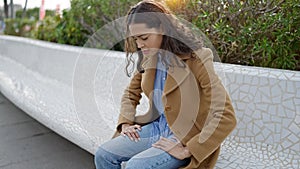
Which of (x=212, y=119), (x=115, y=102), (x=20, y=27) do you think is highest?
(x=212, y=119)

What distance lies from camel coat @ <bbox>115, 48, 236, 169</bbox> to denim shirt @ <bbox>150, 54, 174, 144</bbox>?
12 centimetres

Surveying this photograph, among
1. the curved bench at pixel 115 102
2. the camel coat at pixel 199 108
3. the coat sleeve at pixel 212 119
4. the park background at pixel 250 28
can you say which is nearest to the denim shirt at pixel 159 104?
the camel coat at pixel 199 108

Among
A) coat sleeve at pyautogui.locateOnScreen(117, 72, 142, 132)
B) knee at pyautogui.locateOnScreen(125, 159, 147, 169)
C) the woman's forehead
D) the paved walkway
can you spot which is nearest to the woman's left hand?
knee at pyautogui.locateOnScreen(125, 159, 147, 169)

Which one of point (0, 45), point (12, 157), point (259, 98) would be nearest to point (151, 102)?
point (259, 98)

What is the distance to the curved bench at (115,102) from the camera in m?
2.17

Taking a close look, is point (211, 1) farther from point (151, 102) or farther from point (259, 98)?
point (151, 102)

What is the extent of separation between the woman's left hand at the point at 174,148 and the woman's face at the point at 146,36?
17.2 inches

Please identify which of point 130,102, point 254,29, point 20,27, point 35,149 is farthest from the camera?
point 20,27

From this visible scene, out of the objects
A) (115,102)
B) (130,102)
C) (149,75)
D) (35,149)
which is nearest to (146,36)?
(149,75)

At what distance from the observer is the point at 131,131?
1879mm

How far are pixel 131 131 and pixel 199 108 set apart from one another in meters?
0.47

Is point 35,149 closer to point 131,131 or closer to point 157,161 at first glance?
point 131,131

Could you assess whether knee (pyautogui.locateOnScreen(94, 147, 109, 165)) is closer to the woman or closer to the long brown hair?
the woman

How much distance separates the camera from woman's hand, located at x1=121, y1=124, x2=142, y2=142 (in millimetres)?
1860
